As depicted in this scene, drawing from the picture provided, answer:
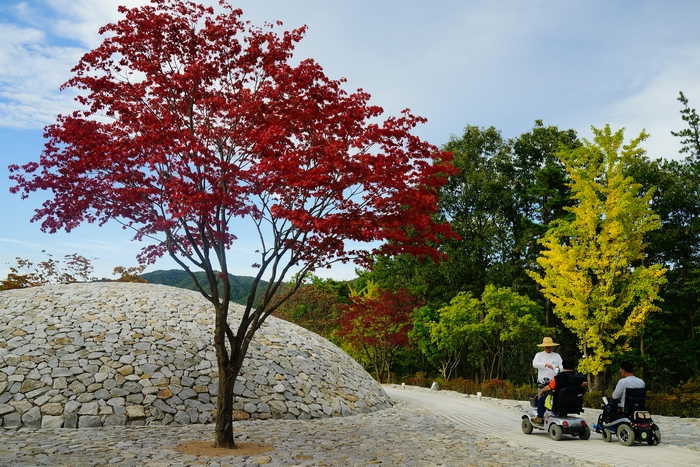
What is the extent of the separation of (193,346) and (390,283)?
1879 cm

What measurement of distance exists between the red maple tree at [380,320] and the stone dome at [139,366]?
34.6 ft

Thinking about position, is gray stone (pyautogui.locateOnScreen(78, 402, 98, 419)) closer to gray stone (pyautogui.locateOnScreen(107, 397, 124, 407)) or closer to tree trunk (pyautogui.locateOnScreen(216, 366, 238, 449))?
gray stone (pyautogui.locateOnScreen(107, 397, 124, 407))

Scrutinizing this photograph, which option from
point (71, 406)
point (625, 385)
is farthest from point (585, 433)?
point (71, 406)

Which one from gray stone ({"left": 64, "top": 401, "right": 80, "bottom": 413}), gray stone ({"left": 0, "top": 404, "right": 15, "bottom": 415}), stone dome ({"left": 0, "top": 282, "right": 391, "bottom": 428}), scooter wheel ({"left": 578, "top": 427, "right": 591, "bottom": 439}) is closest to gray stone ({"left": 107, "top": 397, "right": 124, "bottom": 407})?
stone dome ({"left": 0, "top": 282, "right": 391, "bottom": 428})

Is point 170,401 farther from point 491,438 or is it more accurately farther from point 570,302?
point 570,302

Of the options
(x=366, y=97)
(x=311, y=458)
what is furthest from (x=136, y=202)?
(x=311, y=458)

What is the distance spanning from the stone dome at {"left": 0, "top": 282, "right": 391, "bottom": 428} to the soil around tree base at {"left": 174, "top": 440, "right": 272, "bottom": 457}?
2.22 m

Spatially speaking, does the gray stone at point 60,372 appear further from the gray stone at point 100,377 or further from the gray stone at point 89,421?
the gray stone at point 89,421

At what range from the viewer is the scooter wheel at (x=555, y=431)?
9172 mm

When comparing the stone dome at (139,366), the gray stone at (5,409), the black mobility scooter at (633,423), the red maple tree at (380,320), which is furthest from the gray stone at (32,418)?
the red maple tree at (380,320)

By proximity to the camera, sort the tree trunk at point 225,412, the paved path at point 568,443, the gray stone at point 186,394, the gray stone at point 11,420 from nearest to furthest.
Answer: the paved path at point 568,443 < the tree trunk at point 225,412 < the gray stone at point 11,420 < the gray stone at point 186,394

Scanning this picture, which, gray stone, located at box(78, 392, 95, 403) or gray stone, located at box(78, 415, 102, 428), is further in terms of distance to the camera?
gray stone, located at box(78, 392, 95, 403)

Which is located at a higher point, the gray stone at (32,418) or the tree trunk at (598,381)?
the tree trunk at (598,381)

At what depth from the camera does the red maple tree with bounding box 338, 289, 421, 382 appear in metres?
26.0
